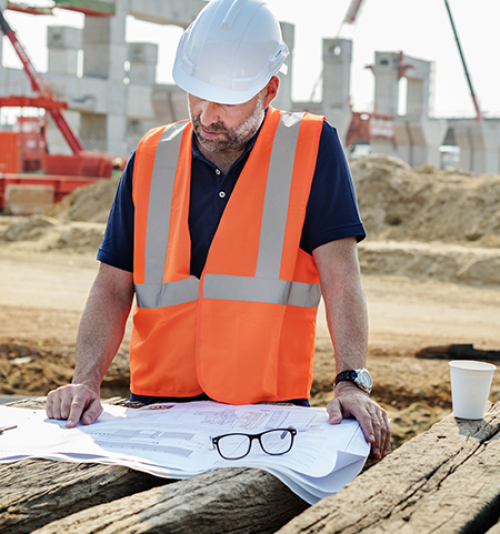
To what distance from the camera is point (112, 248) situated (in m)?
2.14

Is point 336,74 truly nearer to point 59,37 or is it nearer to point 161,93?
point 161,93

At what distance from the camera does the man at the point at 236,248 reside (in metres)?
1.93

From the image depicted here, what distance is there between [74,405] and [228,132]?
86 centimetres

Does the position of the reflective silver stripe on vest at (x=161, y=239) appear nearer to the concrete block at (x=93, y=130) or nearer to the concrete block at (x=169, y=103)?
the concrete block at (x=169, y=103)

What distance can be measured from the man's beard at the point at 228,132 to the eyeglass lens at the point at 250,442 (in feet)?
2.81

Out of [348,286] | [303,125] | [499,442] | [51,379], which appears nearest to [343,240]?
[348,286]

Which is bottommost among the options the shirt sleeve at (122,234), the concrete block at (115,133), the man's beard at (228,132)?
the shirt sleeve at (122,234)

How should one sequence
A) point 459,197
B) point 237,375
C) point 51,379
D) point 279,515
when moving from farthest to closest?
point 459,197 < point 51,379 < point 237,375 < point 279,515

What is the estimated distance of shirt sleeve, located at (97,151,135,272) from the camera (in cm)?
213

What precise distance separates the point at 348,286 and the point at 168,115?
31.6 m

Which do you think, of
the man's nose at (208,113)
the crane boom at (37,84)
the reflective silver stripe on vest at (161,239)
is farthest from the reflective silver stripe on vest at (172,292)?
the crane boom at (37,84)

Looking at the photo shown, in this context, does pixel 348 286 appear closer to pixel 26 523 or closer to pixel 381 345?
pixel 26 523

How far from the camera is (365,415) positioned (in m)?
1.65

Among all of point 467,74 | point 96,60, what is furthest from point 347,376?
point 467,74
